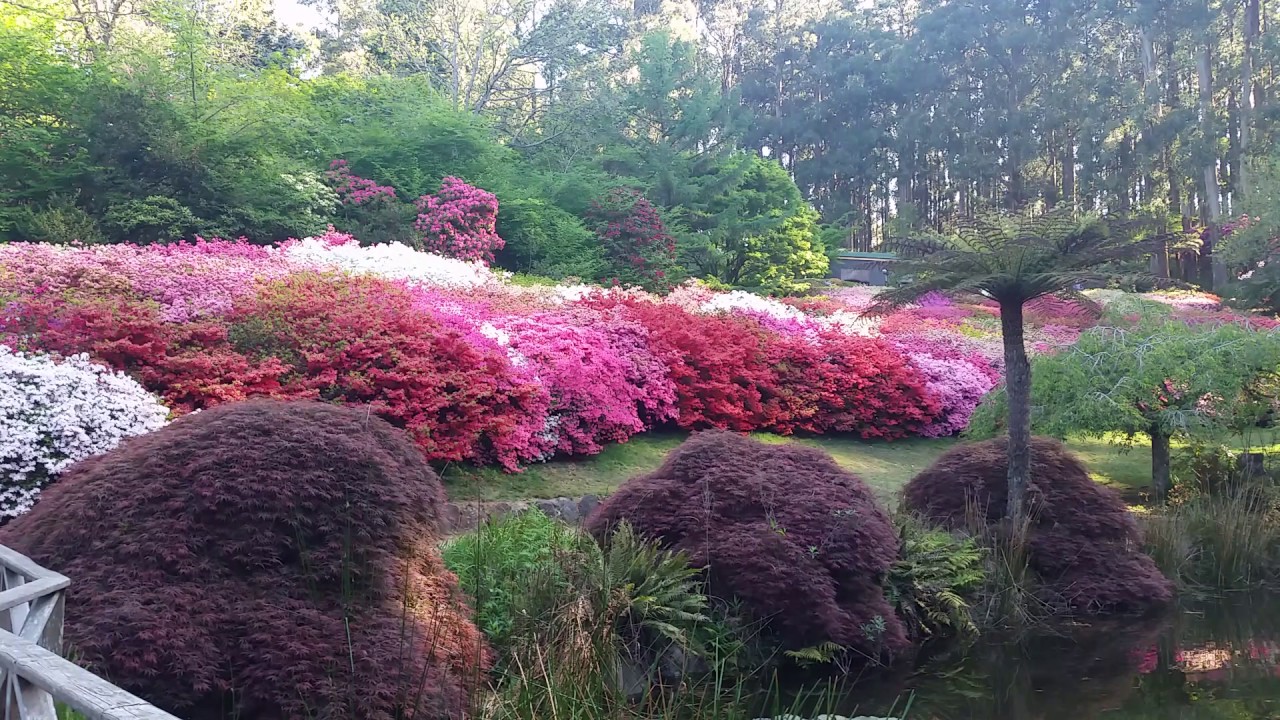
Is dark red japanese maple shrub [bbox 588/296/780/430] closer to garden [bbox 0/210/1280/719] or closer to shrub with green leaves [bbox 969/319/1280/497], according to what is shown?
garden [bbox 0/210/1280/719]

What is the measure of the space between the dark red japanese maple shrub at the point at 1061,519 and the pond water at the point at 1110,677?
26 centimetres

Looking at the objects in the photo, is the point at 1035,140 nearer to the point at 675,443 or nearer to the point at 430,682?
the point at 675,443

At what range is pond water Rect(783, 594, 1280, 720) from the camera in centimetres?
502

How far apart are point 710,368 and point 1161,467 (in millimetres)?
4539

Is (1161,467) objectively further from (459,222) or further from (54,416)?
(459,222)

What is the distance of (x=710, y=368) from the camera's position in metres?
10.9

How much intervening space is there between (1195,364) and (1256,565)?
2213mm

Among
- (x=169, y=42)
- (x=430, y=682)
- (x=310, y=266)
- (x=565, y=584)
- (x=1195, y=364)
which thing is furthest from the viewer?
(x=169, y=42)

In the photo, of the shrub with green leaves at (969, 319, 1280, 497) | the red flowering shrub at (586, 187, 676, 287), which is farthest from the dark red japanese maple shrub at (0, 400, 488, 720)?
the red flowering shrub at (586, 187, 676, 287)

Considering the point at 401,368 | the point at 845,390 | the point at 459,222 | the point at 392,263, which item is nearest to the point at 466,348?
the point at 401,368

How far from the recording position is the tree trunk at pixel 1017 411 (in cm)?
694

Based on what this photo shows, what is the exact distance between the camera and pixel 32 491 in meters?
5.90

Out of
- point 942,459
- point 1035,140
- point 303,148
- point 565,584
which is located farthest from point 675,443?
point 1035,140

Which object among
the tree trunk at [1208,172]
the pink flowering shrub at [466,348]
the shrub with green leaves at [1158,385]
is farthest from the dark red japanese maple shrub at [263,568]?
the tree trunk at [1208,172]
